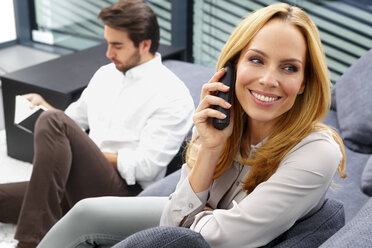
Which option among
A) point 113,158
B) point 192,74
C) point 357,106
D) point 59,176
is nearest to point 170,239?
point 59,176

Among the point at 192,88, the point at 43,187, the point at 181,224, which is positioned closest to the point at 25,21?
the point at 192,88

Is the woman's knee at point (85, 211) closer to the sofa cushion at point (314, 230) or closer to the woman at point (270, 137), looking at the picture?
the woman at point (270, 137)

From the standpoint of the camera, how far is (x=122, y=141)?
2420mm

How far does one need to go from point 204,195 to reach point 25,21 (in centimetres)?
384

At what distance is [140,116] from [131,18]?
437mm

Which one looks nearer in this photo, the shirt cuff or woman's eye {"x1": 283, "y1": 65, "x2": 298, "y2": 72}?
woman's eye {"x1": 283, "y1": 65, "x2": 298, "y2": 72}

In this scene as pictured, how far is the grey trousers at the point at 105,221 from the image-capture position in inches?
63.5

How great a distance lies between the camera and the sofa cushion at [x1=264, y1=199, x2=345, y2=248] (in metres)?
1.34

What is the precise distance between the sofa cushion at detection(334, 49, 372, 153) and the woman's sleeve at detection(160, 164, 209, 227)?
1.11 metres

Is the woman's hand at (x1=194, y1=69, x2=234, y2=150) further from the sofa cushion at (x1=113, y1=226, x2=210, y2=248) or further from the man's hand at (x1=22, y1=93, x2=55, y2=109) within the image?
the man's hand at (x1=22, y1=93, x2=55, y2=109)

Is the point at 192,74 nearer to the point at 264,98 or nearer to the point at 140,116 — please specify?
the point at 140,116

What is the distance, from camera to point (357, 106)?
2432 mm

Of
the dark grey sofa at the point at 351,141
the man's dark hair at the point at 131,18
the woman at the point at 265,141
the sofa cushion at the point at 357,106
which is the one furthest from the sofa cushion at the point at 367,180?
the man's dark hair at the point at 131,18

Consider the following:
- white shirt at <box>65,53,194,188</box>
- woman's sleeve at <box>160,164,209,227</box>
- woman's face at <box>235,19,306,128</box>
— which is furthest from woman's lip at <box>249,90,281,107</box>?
white shirt at <box>65,53,194,188</box>
